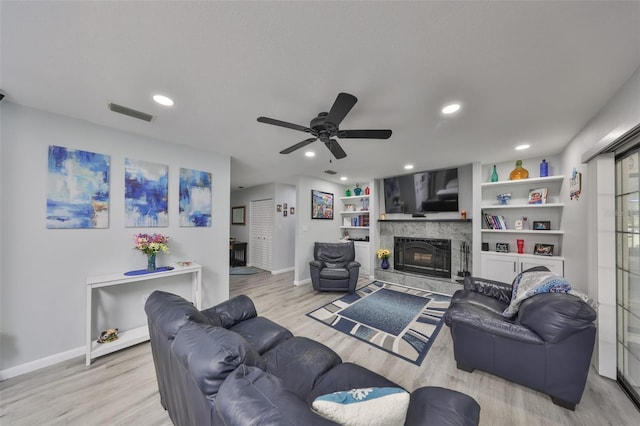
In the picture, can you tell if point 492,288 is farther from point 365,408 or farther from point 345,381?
point 365,408

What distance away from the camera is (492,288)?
9.21 feet

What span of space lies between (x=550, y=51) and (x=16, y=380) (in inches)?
189

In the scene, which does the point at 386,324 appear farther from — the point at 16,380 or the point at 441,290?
the point at 16,380

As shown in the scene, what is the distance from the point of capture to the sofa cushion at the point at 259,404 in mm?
621

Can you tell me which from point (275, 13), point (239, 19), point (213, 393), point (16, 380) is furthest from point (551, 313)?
point (16, 380)

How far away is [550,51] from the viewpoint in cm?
137

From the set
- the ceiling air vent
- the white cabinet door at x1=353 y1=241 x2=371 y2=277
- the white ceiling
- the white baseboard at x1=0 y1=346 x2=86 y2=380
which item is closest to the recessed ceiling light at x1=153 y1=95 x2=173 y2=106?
the white ceiling

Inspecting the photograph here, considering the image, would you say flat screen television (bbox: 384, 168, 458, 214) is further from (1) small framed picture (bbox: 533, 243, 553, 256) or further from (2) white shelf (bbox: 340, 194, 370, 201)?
(1) small framed picture (bbox: 533, 243, 553, 256)

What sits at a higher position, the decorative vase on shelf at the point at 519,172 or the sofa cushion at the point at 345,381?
the decorative vase on shelf at the point at 519,172

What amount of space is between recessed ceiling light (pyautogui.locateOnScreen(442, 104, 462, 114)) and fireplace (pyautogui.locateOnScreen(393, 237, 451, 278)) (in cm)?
318

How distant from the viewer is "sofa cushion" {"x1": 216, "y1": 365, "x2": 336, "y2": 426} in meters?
0.62

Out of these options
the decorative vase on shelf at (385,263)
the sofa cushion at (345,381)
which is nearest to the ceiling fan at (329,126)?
the sofa cushion at (345,381)

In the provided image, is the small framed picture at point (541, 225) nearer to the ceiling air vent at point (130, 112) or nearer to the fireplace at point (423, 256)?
the fireplace at point (423, 256)

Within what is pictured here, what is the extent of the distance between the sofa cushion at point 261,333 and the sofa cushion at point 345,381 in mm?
561
